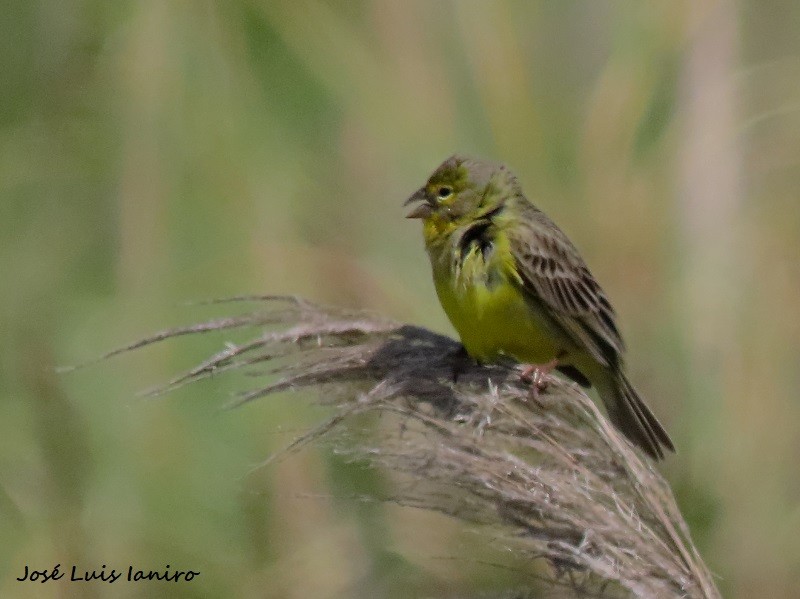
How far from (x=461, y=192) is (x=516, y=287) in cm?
38

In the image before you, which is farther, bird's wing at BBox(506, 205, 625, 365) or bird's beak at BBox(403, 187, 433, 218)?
bird's beak at BBox(403, 187, 433, 218)

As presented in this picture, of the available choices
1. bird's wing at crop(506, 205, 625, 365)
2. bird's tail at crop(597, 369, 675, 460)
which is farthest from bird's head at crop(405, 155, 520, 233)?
bird's tail at crop(597, 369, 675, 460)

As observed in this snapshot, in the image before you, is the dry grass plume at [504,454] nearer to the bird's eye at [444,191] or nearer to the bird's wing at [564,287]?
the bird's wing at [564,287]

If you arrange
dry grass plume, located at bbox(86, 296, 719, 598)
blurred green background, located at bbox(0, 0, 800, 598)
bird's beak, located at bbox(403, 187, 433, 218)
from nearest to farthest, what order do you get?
dry grass plume, located at bbox(86, 296, 719, 598) < blurred green background, located at bbox(0, 0, 800, 598) < bird's beak, located at bbox(403, 187, 433, 218)

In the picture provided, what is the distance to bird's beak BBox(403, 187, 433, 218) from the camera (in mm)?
3562

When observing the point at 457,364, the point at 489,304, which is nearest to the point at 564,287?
the point at 489,304

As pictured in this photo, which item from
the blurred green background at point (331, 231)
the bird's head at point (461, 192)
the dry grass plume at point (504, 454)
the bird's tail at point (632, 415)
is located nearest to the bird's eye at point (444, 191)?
the bird's head at point (461, 192)

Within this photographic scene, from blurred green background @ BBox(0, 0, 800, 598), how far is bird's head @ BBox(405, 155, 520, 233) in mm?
202

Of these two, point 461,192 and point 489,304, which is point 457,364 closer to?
point 489,304

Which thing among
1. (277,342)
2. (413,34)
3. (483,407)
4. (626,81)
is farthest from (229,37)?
(483,407)

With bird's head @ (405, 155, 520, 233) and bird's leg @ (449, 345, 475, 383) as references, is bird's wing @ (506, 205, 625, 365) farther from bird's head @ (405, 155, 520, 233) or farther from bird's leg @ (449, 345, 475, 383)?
bird's leg @ (449, 345, 475, 383)

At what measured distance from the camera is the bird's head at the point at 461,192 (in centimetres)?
357

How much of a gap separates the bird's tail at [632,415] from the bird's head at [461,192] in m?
0.67

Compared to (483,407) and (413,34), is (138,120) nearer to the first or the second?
(413,34)
